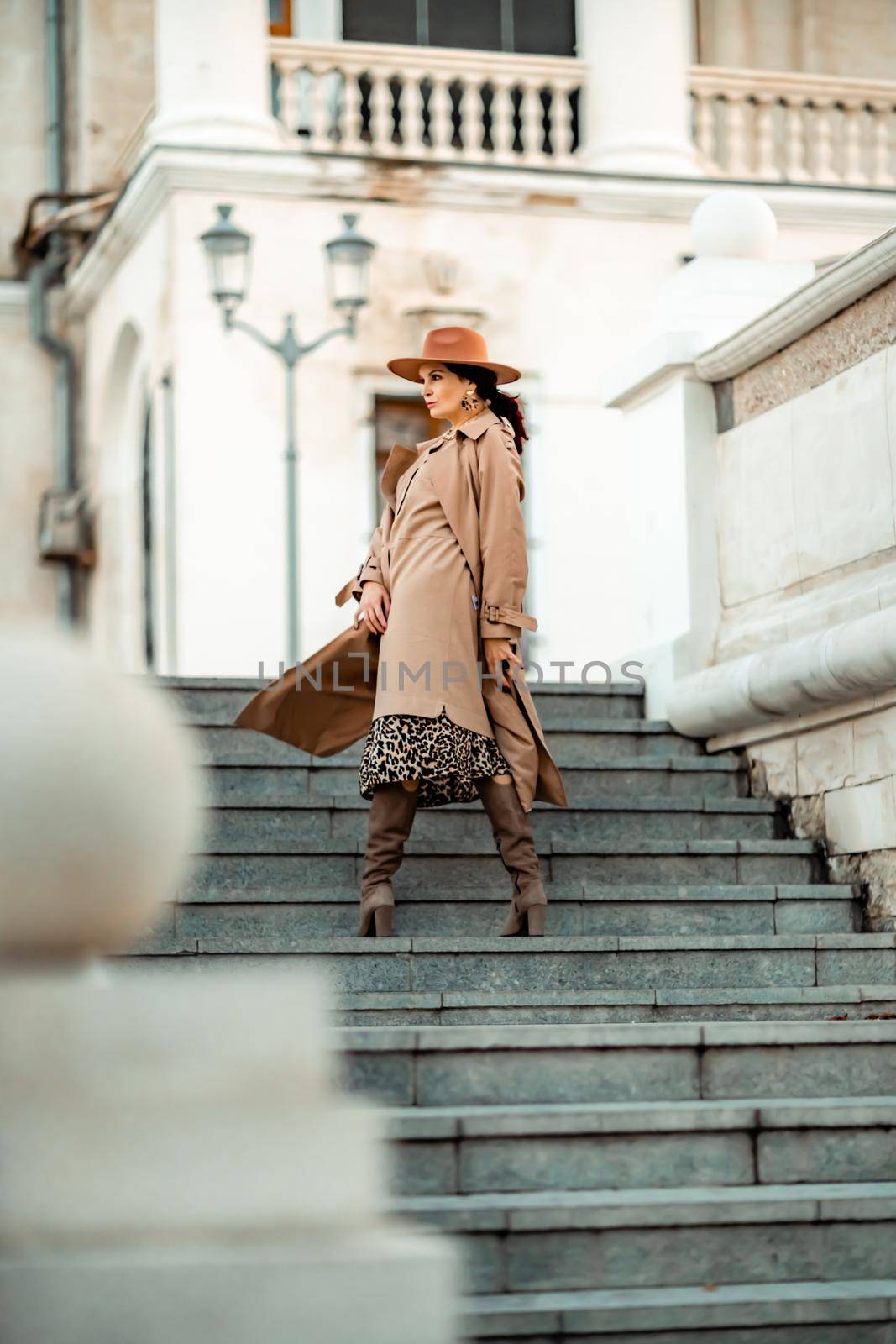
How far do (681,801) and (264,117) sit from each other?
9393mm

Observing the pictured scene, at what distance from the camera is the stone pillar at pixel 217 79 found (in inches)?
658

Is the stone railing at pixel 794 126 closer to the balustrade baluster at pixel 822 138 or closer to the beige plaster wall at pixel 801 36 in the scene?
the balustrade baluster at pixel 822 138

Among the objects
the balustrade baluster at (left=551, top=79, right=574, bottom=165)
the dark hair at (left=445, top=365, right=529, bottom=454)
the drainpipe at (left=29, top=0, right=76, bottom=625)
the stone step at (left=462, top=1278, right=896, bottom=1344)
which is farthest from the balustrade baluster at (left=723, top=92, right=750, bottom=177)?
the stone step at (left=462, top=1278, right=896, bottom=1344)

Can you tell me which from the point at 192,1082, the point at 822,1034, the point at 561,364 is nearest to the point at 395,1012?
the point at 822,1034

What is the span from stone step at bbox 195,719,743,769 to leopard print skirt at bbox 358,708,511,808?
139 cm

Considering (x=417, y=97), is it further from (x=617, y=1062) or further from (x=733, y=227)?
(x=617, y=1062)

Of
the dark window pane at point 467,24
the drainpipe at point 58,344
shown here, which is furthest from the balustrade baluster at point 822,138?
the drainpipe at point 58,344

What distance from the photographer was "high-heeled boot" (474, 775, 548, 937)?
7.49 meters

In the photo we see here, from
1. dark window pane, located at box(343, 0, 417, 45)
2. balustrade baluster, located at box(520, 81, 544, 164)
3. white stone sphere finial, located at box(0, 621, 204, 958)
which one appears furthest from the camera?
dark window pane, located at box(343, 0, 417, 45)

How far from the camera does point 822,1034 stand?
20.8ft

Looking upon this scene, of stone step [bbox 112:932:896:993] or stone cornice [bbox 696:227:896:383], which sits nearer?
stone step [bbox 112:932:896:993]

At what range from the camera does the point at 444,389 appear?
309 inches

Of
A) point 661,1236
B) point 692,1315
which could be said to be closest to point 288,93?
point 661,1236

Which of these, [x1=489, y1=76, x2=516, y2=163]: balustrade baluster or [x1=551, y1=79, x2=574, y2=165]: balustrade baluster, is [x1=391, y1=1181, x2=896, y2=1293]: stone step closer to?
[x1=489, y1=76, x2=516, y2=163]: balustrade baluster
